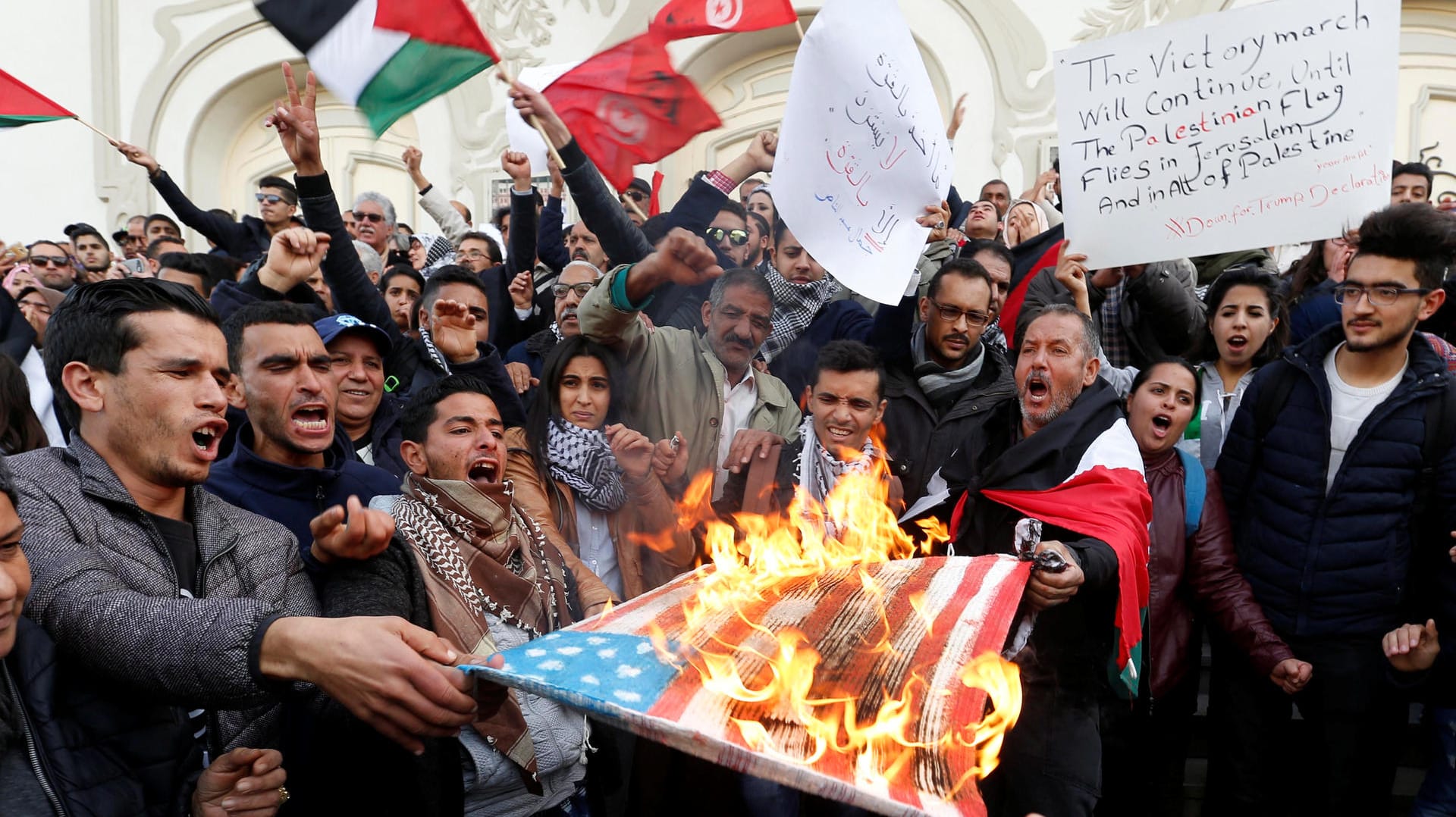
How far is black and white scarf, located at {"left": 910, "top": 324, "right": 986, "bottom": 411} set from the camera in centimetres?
394

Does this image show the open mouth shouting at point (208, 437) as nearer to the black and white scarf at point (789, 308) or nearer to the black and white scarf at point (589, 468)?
the black and white scarf at point (589, 468)

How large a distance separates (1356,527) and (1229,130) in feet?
5.20

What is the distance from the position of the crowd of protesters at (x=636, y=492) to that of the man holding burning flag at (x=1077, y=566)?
0.05 ft

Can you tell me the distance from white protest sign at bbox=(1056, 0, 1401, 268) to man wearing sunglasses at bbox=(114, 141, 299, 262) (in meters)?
4.63

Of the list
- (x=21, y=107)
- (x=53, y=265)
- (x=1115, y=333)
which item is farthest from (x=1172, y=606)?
(x=53, y=265)

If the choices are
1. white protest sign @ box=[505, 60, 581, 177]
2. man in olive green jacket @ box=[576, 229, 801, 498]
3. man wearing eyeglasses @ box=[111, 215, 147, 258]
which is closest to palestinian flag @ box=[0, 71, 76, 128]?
white protest sign @ box=[505, 60, 581, 177]

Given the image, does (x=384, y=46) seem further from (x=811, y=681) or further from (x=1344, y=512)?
(x=1344, y=512)

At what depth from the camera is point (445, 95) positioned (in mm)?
12422

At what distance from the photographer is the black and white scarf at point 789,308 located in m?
4.52

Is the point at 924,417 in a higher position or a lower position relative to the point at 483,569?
higher

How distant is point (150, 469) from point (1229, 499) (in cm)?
339

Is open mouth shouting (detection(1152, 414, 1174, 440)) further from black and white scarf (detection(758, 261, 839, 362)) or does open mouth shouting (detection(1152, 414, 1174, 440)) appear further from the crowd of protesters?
black and white scarf (detection(758, 261, 839, 362))

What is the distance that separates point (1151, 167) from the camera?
4168mm

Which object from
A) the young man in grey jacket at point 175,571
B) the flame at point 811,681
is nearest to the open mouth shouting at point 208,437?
the young man in grey jacket at point 175,571
